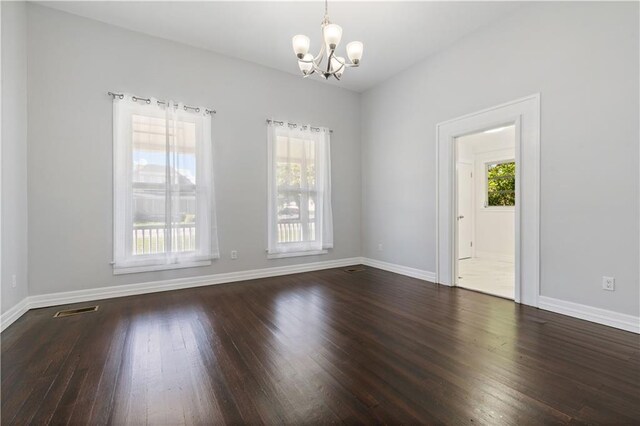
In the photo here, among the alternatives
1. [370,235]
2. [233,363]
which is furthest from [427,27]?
[233,363]

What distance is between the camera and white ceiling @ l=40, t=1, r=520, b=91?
3195 millimetres

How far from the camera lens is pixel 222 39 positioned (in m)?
3.87

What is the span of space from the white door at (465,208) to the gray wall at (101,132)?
390 centimetres

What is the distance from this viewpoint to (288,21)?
3.46m

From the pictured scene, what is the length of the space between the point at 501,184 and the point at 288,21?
5236 mm

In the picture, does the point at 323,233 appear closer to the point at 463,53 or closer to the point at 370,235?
the point at 370,235

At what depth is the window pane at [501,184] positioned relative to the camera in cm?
589

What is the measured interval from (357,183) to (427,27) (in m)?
2.74

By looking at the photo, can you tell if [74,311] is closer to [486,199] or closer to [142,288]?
[142,288]

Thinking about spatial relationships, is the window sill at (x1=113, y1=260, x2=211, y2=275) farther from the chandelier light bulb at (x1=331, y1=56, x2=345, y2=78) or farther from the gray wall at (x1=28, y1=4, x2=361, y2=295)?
the chandelier light bulb at (x1=331, y1=56, x2=345, y2=78)

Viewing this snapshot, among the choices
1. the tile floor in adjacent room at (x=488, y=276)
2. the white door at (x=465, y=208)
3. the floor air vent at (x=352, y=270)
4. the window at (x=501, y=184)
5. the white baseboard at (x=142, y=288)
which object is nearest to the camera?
the white baseboard at (x=142, y=288)

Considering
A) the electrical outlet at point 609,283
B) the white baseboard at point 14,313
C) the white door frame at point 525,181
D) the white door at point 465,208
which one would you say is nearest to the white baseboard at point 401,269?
the white door frame at point 525,181

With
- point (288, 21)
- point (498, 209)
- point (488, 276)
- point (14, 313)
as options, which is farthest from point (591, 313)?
→ point (14, 313)

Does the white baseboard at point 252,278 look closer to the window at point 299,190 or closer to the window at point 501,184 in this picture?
the window at point 299,190
